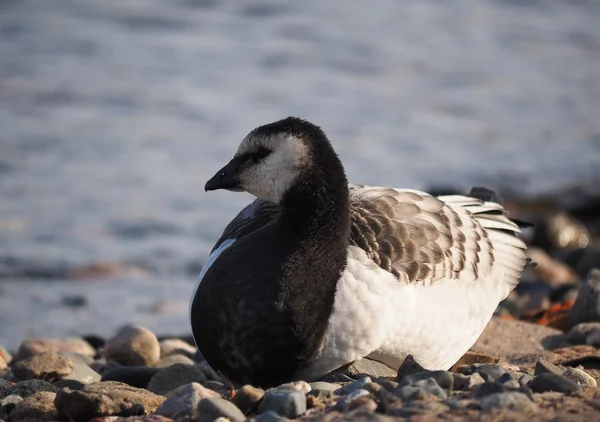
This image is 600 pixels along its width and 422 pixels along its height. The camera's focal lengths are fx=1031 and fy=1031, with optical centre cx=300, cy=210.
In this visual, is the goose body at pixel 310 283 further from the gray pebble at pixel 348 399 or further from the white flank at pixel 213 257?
the gray pebble at pixel 348 399

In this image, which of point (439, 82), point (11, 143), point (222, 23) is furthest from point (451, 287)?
point (222, 23)

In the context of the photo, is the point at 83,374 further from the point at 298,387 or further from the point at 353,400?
the point at 353,400

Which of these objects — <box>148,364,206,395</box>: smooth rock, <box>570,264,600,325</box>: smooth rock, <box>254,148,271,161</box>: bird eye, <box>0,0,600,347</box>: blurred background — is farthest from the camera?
<box>0,0,600,347</box>: blurred background

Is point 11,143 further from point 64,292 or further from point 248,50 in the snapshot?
point 248,50

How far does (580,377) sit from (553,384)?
2.33 ft

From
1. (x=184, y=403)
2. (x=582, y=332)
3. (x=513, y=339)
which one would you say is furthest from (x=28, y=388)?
(x=582, y=332)

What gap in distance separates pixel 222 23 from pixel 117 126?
5914mm

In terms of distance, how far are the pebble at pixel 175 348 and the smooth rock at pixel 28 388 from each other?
99.7 inches

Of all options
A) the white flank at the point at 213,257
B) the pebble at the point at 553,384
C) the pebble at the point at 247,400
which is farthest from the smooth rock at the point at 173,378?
the pebble at the point at 553,384

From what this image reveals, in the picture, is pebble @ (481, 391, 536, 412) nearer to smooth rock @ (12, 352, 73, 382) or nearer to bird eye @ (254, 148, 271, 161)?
bird eye @ (254, 148, 271, 161)

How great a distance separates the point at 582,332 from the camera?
820cm

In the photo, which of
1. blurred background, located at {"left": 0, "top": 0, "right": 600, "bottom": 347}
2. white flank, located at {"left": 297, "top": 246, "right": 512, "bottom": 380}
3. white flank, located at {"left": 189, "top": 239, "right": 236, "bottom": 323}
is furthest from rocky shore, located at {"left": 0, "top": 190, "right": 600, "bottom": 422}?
blurred background, located at {"left": 0, "top": 0, "right": 600, "bottom": 347}

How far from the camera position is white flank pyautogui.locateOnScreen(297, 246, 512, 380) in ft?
20.2

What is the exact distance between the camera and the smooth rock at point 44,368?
7289 mm
